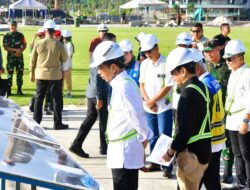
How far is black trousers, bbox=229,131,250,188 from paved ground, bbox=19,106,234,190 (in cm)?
80

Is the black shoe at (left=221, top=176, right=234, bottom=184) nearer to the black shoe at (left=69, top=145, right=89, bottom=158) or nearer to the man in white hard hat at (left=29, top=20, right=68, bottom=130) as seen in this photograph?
the black shoe at (left=69, top=145, right=89, bottom=158)

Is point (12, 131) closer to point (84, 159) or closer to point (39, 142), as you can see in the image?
point (39, 142)

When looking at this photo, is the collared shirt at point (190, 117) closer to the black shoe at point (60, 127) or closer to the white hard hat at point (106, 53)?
the white hard hat at point (106, 53)

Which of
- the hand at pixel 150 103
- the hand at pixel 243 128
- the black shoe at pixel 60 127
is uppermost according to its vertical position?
the hand at pixel 150 103

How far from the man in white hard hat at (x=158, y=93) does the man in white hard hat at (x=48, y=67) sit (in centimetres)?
279

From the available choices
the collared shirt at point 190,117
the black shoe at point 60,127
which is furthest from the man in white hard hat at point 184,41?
the collared shirt at point 190,117

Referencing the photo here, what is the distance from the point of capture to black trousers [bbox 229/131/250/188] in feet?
21.6


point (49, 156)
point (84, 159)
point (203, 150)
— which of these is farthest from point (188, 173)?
point (84, 159)

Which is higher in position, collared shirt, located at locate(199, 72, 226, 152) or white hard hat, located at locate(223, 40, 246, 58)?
white hard hat, located at locate(223, 40, 246, 58)

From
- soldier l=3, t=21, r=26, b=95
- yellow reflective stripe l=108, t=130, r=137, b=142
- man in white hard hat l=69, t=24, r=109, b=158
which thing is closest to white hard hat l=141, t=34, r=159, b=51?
man in white hard hat l=69, t=24, r=109, b=158

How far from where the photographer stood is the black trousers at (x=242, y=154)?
657 centimetres

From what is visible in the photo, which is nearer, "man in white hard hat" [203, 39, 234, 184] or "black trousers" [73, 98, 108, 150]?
"man in white hard hat" [203, 39, 234, 184]

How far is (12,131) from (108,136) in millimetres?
1381

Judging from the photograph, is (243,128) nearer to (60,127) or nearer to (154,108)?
(154,108)
